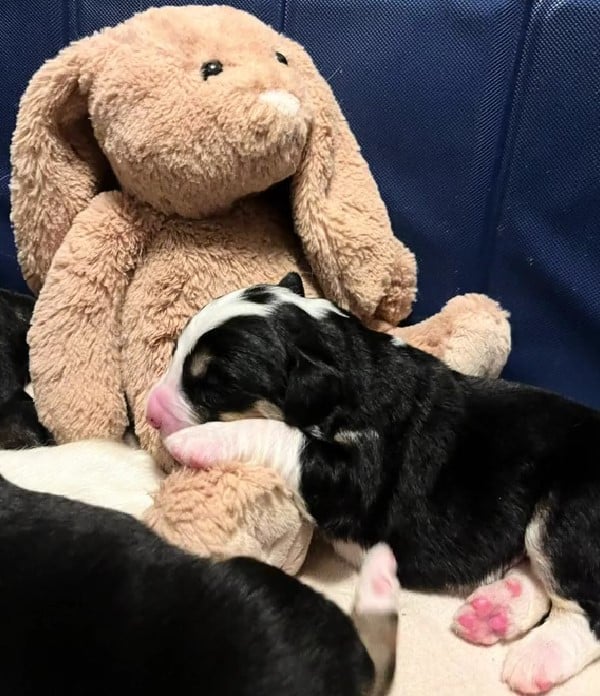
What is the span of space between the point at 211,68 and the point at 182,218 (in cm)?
31

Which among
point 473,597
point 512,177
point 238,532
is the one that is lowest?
point 473,597

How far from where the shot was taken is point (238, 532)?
4.86 feet

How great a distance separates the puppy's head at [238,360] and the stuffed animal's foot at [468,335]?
14.5 inches

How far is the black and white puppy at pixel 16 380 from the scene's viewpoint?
6.25 ft

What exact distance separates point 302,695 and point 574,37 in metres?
1.24

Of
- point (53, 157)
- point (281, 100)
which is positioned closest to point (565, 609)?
point (281, 100)

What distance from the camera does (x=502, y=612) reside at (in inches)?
59.1

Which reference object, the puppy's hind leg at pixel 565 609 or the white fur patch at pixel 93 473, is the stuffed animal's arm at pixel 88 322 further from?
the puppy's hind leg at pixel 565 609

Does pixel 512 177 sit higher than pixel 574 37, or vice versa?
pixel 574 37

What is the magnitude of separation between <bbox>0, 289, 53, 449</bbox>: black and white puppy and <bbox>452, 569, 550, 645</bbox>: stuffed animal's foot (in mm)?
945

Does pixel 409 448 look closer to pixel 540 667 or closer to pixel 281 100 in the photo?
pixel 540 667

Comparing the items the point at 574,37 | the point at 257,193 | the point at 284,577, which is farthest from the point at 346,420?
the point at 574,37

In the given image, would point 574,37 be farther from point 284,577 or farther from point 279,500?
point 284,577

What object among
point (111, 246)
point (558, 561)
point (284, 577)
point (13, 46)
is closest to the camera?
point (284, 577)
